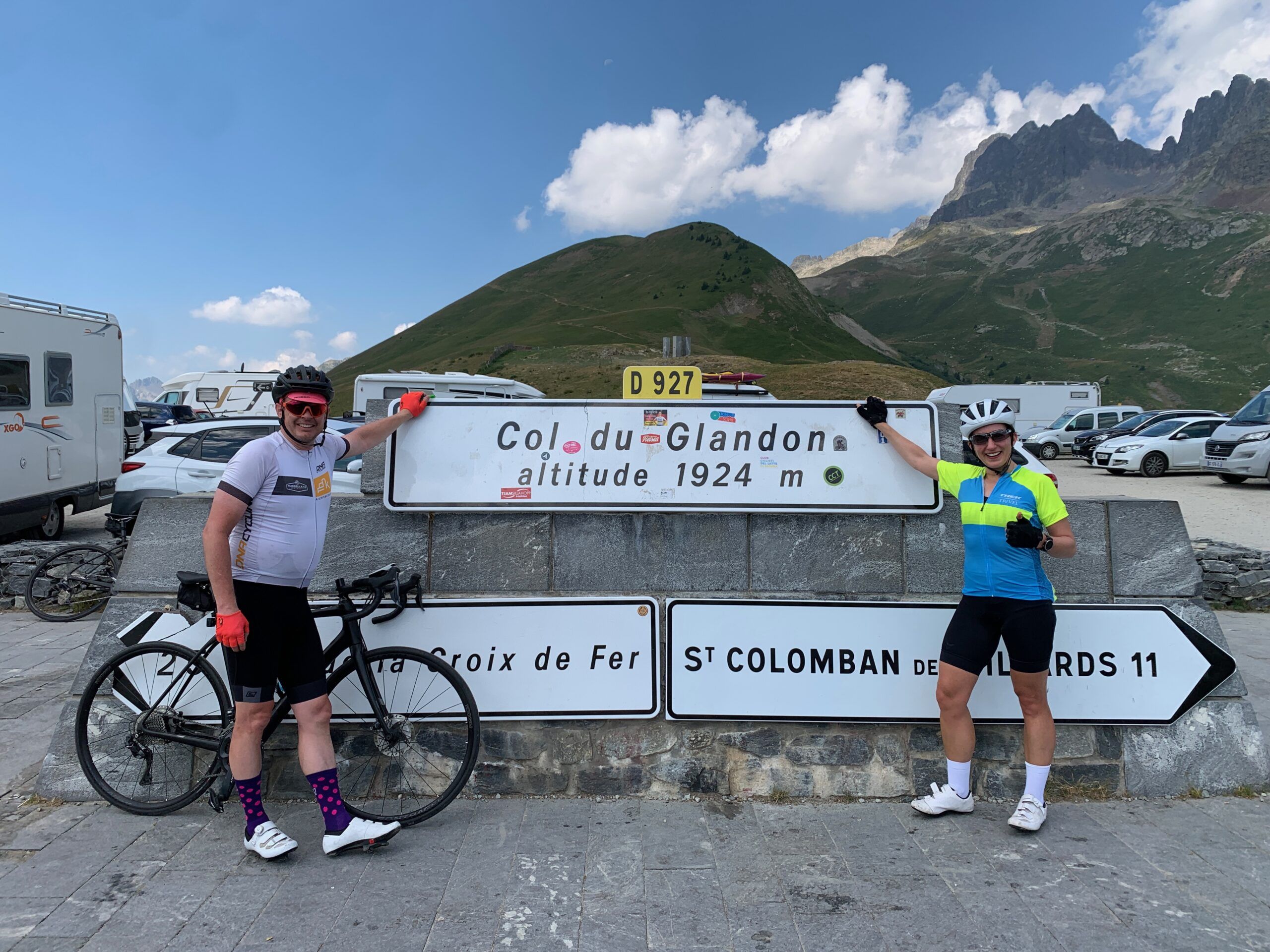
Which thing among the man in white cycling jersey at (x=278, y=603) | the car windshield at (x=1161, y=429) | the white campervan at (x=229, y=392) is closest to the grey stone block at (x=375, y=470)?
the man in white cycling jersey at (x=278, y=603)

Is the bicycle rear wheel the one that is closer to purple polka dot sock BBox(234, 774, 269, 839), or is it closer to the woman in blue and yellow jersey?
purple polka dot sock BBox(234, 774, 269, 839)

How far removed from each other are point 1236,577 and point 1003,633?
6591mm

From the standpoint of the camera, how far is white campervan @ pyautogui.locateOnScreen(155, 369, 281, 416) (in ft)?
95.9

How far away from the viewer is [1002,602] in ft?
11.2

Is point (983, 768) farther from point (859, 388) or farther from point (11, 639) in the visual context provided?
point (859, 388)

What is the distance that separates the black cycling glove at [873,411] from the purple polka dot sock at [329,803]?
3.04m

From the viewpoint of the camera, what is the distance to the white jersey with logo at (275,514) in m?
3.17

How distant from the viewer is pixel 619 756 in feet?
12.6

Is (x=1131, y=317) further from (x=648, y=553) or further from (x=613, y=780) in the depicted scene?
(x=613, y=780)

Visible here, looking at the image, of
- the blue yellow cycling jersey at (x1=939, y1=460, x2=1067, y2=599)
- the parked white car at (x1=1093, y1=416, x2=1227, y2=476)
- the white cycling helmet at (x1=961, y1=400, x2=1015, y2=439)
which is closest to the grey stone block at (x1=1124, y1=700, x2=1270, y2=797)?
the blue yellow cycling jersey at (x1=939, y1=460, x2=1067, y2=599)

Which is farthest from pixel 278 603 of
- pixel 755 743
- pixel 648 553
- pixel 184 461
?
pixel 184 461

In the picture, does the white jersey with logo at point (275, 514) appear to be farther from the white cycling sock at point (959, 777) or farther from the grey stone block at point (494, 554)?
the white cycling sock at point (959, 777)

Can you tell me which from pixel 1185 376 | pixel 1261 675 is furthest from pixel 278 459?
pixel 1185 376

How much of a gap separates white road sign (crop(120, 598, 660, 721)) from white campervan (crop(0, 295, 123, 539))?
8.99 meters
